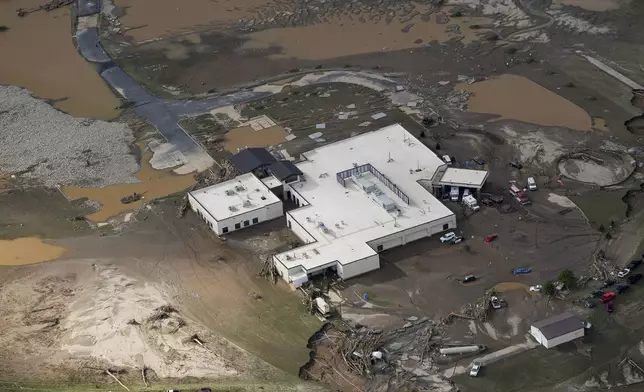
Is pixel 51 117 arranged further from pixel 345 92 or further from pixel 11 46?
pixel 345 92

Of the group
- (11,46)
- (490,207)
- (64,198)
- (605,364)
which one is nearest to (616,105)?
(490,207)

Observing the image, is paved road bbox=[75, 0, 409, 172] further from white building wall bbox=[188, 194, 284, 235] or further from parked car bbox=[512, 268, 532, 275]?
parked car bbox=[512, 268, 532, 275]

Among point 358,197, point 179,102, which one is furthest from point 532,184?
point 179,102

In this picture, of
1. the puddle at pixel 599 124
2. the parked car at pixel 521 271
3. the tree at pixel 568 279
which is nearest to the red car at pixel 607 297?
the tree at pixel 568 279

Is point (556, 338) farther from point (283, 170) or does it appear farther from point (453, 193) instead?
point (283, 170)

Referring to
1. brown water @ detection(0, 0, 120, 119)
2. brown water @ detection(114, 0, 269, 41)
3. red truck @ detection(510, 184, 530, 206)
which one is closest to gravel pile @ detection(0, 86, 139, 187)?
brown water @ detection(0, 0, 120, 119)

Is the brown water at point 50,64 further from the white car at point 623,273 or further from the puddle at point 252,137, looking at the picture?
the white car at point 623,273
